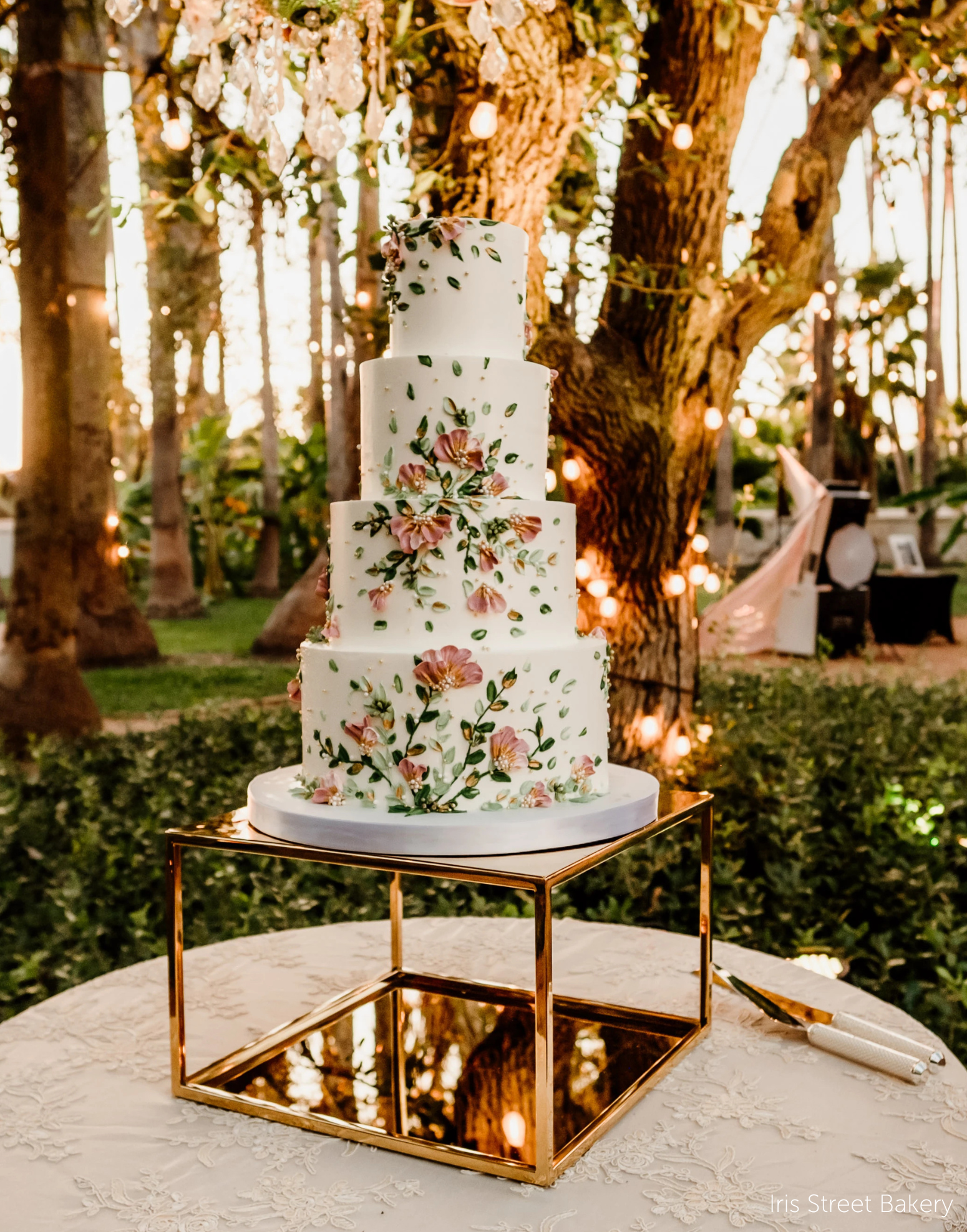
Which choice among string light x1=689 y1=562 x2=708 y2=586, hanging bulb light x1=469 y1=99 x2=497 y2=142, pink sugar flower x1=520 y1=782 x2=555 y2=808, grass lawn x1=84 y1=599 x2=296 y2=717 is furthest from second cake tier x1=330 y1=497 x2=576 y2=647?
grass lawn x1=84 y1=599 x2=296 y2=717

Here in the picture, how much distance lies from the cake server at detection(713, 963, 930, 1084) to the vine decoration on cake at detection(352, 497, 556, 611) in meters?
0.91

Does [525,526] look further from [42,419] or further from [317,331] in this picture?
[317,331]

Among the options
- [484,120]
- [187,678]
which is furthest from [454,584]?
[187,678]

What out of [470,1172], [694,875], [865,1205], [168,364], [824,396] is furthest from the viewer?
[824,396]

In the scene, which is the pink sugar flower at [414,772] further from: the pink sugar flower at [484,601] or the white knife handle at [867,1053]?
the white knife handle at [867,1053]

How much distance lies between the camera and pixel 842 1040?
1898mm

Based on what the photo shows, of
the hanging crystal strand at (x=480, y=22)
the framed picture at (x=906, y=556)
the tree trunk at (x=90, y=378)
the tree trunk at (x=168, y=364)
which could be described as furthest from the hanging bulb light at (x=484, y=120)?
the framed picture at (x=906, y=556)

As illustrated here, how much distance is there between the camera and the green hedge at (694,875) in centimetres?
336

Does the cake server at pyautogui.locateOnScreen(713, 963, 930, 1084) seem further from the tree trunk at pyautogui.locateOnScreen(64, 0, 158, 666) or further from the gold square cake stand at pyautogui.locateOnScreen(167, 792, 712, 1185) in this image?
A: the tree trunk at pyautogui.locateOnScreen(64, 0, 158, 666)

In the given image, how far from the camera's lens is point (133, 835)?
422 centimetres

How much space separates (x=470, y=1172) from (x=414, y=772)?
22.7 inches

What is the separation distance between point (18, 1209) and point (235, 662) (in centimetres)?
956

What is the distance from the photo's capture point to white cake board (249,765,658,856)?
164 cm

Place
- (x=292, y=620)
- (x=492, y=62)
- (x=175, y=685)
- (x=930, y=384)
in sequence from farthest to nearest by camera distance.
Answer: (x=930, y=384), (x=292, y=620), (x=175, y=685), (x=492, y=62)
